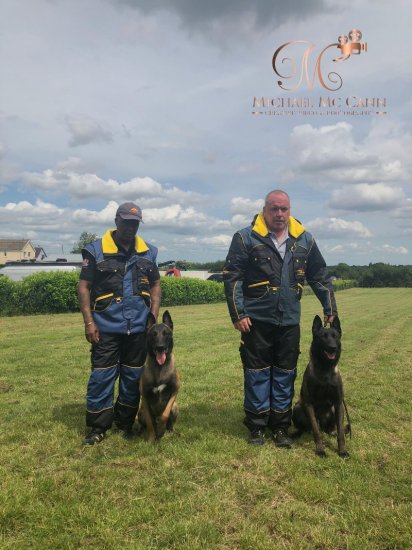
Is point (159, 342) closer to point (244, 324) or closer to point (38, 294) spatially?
point (244, 324)

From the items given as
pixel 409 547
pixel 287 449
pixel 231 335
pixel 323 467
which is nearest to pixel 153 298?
pixel 287 449

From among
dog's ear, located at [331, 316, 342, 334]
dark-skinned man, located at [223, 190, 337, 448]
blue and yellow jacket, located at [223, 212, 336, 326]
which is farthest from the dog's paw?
blue and yellow jacket, located at [223, 212, 336, 326]

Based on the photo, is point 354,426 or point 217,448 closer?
point 217,448

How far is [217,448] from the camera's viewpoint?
4820 mm

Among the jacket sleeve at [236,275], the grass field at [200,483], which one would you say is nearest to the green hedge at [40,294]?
the grass field at [200,483]

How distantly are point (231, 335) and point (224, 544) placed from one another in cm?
1202

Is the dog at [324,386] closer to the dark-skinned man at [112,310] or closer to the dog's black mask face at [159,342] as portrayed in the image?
the dog's black mask face at [159,342]

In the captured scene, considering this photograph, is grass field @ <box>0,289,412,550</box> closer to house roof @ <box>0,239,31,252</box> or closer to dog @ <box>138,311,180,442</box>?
dog @ <box>138,311,180,442</box>

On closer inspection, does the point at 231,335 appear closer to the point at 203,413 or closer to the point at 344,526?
the point at 203,413

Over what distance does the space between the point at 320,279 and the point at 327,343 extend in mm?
989

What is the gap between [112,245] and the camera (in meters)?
5.20

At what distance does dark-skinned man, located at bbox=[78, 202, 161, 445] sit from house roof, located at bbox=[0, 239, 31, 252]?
300 feet

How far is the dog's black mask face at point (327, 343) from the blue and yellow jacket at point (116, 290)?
212cm

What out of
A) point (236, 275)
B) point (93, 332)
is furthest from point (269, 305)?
point (93, 332)
